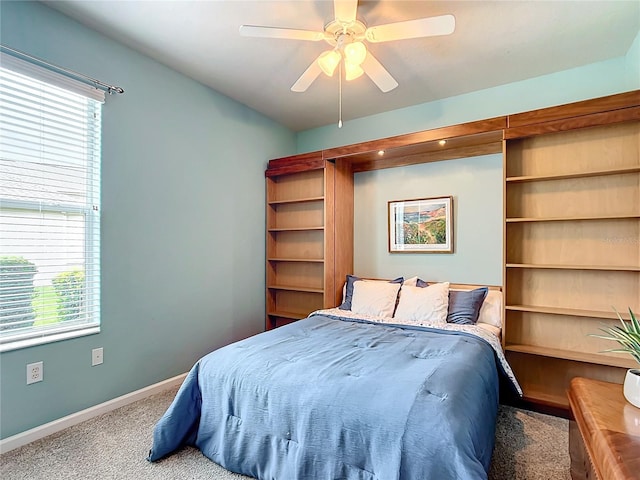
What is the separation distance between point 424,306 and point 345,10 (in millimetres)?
2193

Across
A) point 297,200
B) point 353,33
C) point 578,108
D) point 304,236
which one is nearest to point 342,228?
point 304,236

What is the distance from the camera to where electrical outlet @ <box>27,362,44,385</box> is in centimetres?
202

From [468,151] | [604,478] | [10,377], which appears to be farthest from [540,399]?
[10,377]

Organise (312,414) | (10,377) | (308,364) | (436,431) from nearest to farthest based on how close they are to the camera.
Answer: (436,431)
(312,414)
(308,364)
(10,377)

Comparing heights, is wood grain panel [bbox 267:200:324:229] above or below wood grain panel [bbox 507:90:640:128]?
below

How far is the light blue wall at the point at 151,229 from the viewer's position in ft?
6.93

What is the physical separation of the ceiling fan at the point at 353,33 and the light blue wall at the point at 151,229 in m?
1.26

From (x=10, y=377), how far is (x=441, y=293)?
3003 mm

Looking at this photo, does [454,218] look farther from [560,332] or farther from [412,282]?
[560,332]

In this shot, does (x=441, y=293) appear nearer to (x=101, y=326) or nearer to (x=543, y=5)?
(x=543, y=5)

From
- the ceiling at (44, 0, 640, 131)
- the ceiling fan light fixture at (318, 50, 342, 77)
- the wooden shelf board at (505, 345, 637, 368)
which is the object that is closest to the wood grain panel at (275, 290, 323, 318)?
the wooden shelf board at (505, 345, 637, 368)

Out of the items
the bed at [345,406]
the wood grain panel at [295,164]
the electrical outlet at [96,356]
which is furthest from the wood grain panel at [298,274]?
the electrical outlet at [96,356]

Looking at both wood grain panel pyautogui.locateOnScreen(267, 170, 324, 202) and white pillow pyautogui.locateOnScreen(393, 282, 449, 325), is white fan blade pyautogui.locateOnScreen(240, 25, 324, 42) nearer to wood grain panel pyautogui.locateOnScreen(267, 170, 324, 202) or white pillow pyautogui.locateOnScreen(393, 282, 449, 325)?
wood grain panel pyautogui.locateOnScreen(267, 170, 324, 202)

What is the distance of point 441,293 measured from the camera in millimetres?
2811
